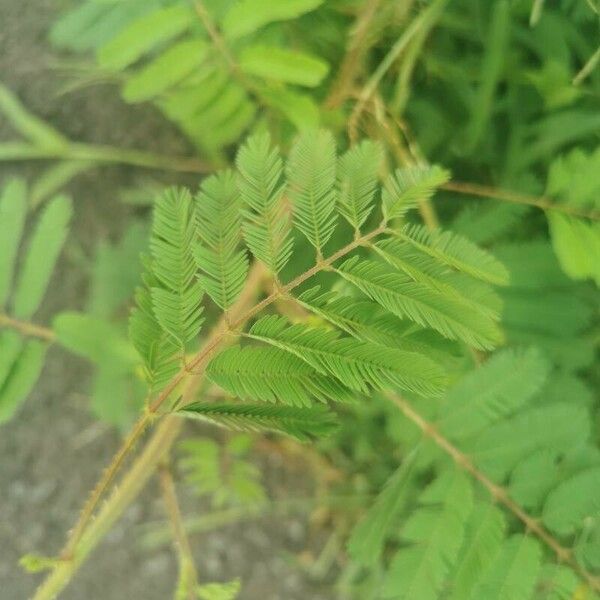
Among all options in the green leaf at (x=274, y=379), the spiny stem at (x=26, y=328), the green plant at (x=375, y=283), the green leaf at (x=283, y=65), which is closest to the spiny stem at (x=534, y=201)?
the green plant at (x=375, y=283)

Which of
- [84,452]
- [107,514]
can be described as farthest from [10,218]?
[84,452]

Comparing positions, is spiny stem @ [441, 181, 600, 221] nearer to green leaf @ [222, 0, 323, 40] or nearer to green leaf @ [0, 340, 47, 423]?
green leaf @ [222, 0, 323, 40]

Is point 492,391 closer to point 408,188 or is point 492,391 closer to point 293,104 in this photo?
point 408,188

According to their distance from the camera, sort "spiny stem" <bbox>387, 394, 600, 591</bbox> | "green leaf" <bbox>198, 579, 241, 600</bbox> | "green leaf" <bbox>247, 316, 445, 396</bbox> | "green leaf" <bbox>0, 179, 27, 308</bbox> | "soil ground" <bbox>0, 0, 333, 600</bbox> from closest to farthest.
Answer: "green leaf" <bbox>247, 316, 445, 396</bbox> → "green leaf" <bbox>198, 579, 241, 600</bbox> → "spiny stem" <bbox>387, 394, 600, 591</bbox> → "green leaf" <bbox>0, 179, 27, 308</bbox> → "soil ground" <bbox>0, 0, 333, 600</bbox>

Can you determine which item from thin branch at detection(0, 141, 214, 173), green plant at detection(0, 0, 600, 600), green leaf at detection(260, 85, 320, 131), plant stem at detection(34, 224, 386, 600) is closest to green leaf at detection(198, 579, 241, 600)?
green plant at detection(0, 0, 600, 600)

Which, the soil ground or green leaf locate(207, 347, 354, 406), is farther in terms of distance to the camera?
the soil ground

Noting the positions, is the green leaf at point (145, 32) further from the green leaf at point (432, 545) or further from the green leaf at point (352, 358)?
the green leaf at point (432, 545)
